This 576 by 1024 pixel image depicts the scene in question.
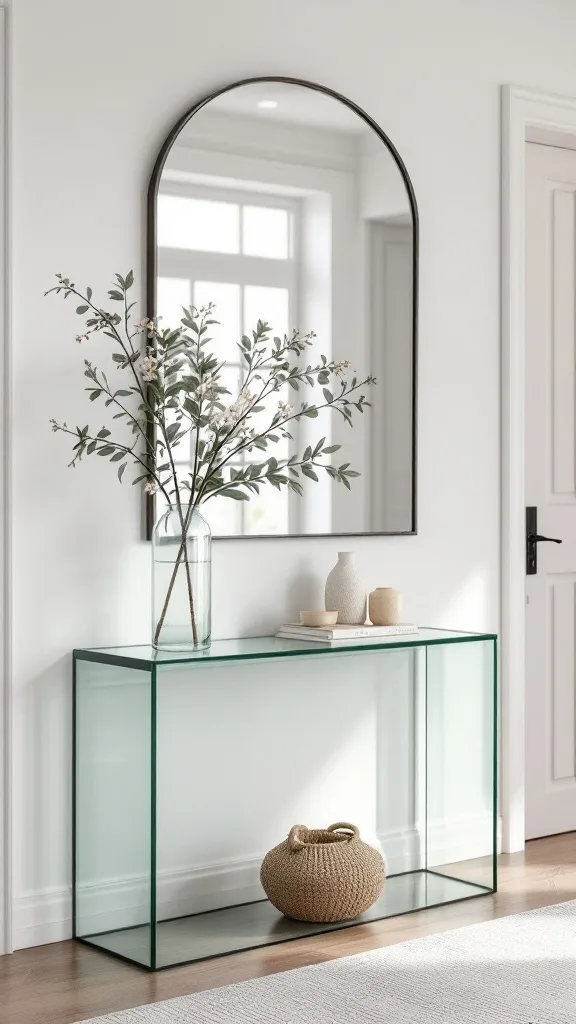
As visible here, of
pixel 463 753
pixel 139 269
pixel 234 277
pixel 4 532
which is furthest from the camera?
pixel 463 753

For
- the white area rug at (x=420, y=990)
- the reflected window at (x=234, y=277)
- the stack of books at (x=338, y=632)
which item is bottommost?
the white area rug at (x=420, y=990)

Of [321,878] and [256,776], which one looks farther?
[256,776]

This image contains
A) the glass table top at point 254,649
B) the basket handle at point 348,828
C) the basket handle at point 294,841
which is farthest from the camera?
the basket handle at point 348,828

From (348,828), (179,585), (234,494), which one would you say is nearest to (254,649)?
(179,585)

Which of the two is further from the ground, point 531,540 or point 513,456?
point 513,456

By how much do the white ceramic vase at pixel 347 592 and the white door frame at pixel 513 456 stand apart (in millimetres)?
752

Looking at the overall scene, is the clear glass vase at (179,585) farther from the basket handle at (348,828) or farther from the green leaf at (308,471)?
the basket handle at (348,828)

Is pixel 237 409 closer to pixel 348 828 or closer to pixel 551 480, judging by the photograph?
pixel 348 828

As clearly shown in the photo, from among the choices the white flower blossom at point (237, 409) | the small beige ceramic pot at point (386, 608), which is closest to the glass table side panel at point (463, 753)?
the small beige ceramic pot at point (386, 608)

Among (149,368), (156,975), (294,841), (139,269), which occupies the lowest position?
(156,975)

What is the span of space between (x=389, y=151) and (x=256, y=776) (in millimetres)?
1782

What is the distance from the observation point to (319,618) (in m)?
3.28

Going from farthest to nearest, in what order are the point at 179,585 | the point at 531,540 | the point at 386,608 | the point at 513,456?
the point at 531,540 < the point at 513,456 < the point at 386,608 < the point at 179,585

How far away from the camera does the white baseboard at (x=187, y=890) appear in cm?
297
